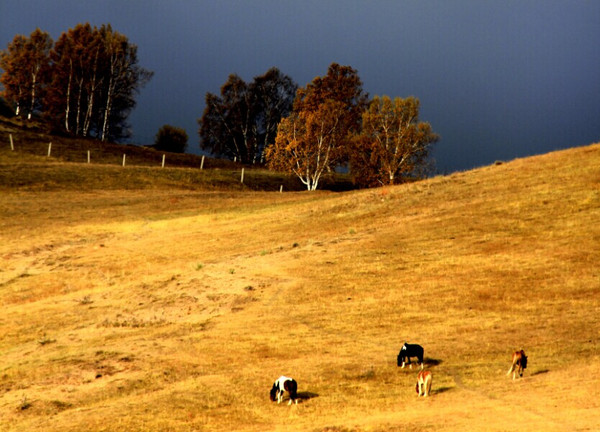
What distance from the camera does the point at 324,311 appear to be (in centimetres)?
2809

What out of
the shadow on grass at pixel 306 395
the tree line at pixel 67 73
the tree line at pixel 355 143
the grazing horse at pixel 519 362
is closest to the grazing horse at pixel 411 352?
the grazing horse at pixel 519 362

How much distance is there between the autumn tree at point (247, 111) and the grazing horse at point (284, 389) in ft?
375

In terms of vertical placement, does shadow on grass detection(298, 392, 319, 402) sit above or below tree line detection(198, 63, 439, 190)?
below

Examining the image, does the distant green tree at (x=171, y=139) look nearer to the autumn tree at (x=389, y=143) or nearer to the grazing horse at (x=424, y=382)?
the autumn tree at (x=389, y=143)

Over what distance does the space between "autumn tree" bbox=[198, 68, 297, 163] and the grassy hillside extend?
82.1 meters

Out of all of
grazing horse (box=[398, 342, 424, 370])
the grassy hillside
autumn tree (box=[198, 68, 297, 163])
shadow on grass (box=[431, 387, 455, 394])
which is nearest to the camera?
the grassy hillside

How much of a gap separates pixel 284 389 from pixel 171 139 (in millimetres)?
125926

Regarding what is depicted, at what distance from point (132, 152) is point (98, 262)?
71581 mm

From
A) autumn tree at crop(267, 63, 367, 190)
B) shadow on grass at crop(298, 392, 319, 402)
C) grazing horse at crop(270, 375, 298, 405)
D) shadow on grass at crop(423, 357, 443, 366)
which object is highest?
autumn tree at crop(267, 63, 367, 190)

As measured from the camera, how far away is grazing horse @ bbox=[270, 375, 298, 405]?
18219 mm

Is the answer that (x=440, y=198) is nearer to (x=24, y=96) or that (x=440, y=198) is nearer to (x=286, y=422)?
(x=286, y=422)

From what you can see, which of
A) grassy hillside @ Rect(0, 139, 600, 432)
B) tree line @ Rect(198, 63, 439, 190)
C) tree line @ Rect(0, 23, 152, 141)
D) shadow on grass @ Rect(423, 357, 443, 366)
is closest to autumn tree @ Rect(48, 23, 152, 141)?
tree line @ Rect(0, 23, 152, 141)

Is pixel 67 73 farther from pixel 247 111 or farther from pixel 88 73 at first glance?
pixel 247 111

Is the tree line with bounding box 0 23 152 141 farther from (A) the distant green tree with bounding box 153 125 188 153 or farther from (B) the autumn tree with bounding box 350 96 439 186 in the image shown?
(B) the autumn tree with bounding box 350 96 439 186
